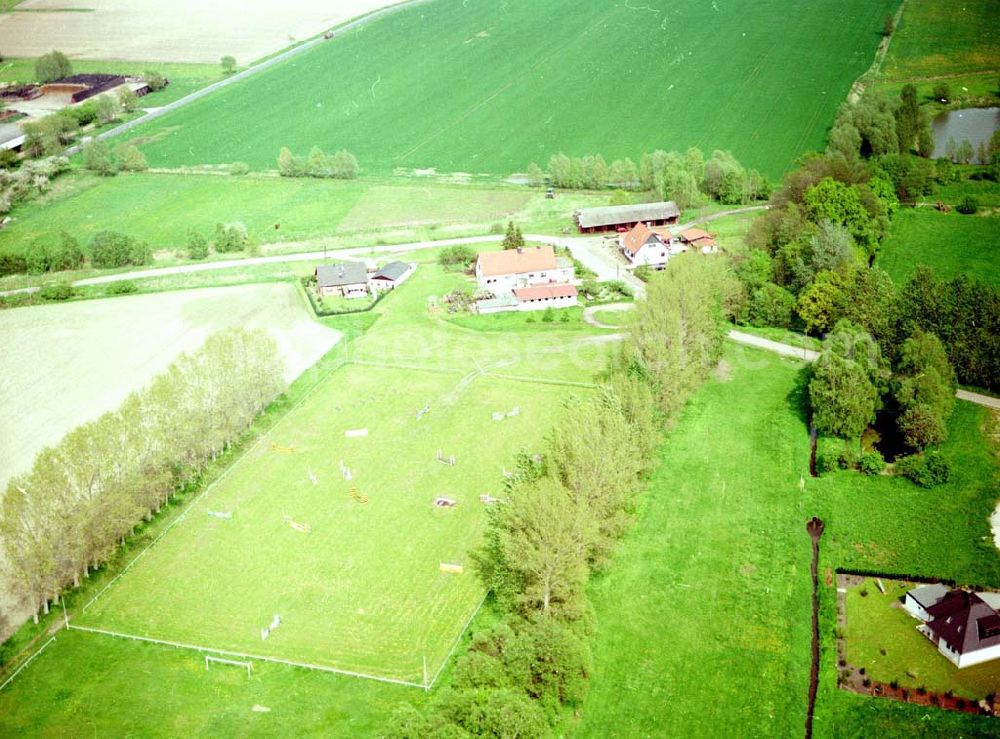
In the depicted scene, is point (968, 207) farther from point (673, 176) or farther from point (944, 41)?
point (944, 41)

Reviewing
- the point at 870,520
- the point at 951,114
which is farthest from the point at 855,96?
the point at 870,520

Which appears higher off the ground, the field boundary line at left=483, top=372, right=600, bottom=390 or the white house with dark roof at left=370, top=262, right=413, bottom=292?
the white house with dark roof at left=370, top=262, right=413, bottom=292

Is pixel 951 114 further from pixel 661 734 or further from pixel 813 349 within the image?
pixel 661 734

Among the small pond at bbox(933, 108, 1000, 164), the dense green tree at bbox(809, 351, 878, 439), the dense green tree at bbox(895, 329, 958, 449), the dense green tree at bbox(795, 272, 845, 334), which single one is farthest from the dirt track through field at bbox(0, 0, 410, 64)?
the dense green tree at bbox(895, 329, 958, 449)

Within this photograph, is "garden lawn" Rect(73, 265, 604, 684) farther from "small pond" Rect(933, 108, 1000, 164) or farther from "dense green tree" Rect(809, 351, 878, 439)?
"small pond" Rect(933, 108, 1000, 164)

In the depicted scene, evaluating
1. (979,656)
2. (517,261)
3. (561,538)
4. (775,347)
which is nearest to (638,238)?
(517,261)
